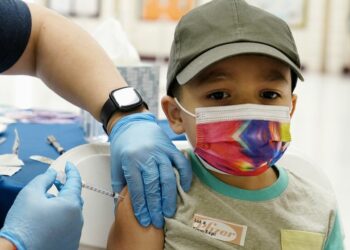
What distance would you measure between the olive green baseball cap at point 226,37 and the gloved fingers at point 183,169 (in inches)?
7.3

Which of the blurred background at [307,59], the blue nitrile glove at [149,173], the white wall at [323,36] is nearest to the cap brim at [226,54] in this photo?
the blue nitrile glove at [149,173]

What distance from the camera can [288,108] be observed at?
93cm

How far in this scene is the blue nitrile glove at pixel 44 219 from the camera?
2.72 feet

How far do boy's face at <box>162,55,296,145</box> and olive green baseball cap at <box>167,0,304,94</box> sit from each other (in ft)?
0.07

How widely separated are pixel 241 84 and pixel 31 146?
0.78 metres

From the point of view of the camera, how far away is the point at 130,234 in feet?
3.15

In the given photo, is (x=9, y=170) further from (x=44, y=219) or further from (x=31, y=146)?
(x=44, y=219)

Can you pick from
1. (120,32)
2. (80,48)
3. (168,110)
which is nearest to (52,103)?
(120,32)

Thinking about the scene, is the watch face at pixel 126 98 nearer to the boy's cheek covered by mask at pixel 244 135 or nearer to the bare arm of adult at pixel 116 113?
the bare arm of adult at pixel 116 113

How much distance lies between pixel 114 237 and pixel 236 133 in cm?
36

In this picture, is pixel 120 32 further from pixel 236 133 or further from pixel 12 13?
pixel 236 133

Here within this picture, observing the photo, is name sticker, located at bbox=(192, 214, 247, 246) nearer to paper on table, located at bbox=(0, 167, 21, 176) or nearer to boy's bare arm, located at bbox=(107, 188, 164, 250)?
boy's bare arm, located at bbox=(107, 188, 164, 250)

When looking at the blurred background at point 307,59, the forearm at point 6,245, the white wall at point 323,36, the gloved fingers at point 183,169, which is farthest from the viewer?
the white wall at point 323,36

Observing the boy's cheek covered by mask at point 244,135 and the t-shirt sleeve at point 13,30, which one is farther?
the t-shirt sleeve at point 13,30
